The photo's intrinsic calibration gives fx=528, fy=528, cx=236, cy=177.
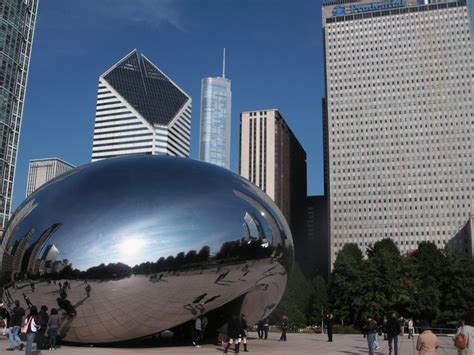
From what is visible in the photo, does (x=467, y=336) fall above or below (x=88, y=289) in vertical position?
below

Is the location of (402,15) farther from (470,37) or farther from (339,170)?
(339,170)

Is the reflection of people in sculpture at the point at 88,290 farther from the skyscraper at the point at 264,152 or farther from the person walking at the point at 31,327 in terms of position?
the skyscraper at the point at 264,152

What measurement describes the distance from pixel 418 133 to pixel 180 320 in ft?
450

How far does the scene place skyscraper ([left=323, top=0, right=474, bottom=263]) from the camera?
455 ft

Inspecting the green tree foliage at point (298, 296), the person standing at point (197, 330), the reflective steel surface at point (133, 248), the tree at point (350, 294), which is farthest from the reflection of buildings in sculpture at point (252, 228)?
the green tree foliage at point (298, 296)

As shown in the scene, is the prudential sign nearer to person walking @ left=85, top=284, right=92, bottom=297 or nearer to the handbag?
person walking @ left=85, top=284, right=92, bottom=297

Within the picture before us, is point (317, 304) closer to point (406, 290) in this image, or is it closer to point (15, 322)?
point (406, 290)

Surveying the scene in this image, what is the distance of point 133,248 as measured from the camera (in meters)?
14.8

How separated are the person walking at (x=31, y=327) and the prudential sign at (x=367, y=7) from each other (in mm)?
159891

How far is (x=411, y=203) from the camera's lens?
139250 mm

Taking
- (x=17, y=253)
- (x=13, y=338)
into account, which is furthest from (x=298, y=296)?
(x=17, y=253)

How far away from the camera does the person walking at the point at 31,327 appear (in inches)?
536

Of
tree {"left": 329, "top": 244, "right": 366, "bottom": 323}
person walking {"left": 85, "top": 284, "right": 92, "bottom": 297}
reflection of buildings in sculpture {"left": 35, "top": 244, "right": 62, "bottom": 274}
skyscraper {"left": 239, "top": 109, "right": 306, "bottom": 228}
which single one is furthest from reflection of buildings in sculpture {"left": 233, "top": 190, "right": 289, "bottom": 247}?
skyscraper {"left": 239, "top": 109, "right": 306, "bottom": 228}

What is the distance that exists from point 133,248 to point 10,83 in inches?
4586
